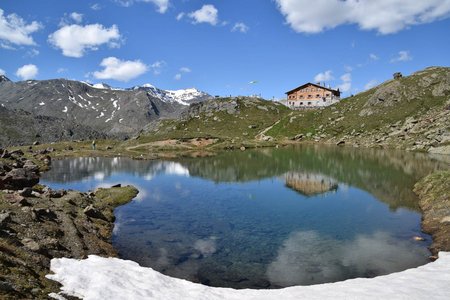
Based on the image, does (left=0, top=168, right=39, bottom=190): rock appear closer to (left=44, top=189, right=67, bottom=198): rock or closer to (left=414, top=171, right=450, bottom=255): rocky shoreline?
(left=44, top=189, right=67, bottom=198): rock

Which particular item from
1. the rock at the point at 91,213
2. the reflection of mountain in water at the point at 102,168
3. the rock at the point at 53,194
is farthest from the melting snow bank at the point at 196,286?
the reflection of mountain in water at the point at 102,168

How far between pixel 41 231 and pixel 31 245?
475cm

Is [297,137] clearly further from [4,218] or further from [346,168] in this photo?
[4,218]

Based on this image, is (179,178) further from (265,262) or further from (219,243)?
(265,262)

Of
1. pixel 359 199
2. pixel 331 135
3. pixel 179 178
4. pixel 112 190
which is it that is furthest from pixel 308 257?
pixel 331 135

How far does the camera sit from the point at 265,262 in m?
31.2

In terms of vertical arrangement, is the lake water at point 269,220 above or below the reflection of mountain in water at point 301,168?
below

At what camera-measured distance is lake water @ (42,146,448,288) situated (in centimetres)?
3027

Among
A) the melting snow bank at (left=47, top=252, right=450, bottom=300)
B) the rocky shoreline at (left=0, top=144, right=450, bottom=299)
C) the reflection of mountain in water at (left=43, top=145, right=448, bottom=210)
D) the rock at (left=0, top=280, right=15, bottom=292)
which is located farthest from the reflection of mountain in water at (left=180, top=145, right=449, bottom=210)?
the rock at (left=0, top=280, right=15, bottom=292)

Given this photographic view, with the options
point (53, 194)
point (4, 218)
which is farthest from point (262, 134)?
point (4, 218)

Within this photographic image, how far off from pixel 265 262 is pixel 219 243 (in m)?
6.52

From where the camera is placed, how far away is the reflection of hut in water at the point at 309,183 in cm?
6284

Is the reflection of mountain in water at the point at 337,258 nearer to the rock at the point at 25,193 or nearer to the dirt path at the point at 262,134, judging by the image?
the rock at the point at 25,193

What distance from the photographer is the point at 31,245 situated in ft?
87.3
